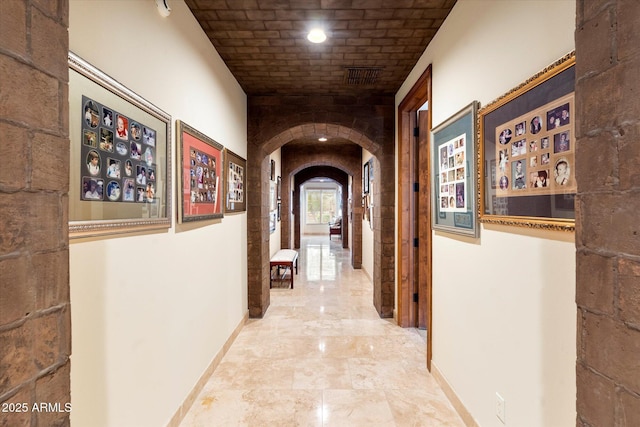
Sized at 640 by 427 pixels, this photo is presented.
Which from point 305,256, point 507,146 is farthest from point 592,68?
point 305,256

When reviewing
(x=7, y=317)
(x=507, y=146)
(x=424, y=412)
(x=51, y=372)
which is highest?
(x=507, y=146)

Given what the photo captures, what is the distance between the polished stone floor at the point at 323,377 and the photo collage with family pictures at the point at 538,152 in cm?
158

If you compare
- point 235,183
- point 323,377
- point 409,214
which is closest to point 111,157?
point 235,183

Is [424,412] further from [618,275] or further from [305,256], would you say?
[305,256]

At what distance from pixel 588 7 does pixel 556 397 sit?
1.30 meters

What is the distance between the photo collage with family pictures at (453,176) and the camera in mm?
1983

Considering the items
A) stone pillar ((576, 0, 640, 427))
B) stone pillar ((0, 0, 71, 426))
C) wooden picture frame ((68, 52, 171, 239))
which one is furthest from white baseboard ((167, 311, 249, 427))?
stone pillar ((576, 0, 640, 427))

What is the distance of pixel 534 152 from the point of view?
1290 millimetres

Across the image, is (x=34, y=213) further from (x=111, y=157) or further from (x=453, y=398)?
(x=453, y=398)

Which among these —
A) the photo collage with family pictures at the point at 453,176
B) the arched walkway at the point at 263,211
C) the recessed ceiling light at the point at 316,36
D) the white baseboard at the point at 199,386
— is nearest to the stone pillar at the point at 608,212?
the photo collage with family pictures at the point at 453,176

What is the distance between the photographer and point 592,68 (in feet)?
2.45

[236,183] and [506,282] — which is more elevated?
[236,183]

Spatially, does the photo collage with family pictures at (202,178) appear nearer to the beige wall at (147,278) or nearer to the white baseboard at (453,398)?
the beige wall at (147,278)

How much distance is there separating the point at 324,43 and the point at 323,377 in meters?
2.72
